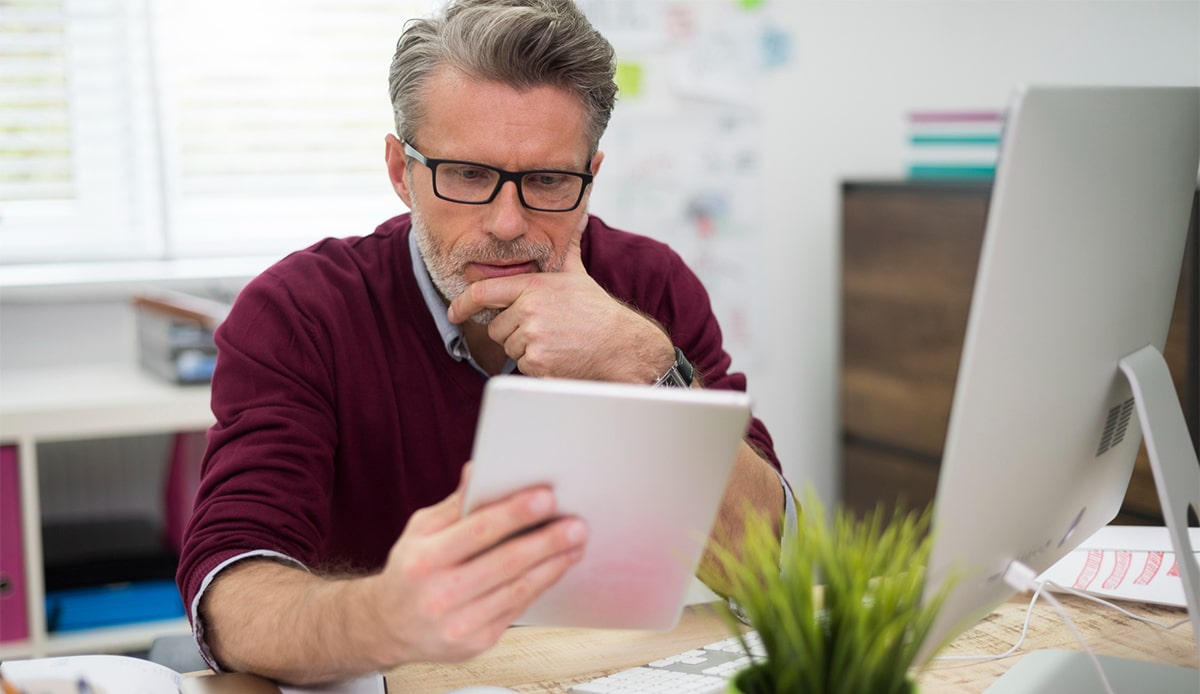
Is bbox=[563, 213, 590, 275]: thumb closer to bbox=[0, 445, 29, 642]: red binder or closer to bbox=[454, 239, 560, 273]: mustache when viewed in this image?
bbox=[454, 239, 560, 273]: mustache

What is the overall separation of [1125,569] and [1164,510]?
35cm

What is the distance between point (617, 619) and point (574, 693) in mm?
125

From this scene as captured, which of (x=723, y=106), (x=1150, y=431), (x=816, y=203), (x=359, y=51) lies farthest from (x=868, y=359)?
(x=1150, y=431)

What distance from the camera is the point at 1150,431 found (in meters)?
0.94

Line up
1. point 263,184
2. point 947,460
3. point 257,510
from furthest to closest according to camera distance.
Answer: point 263,184 → point 257,510 → point 947,460

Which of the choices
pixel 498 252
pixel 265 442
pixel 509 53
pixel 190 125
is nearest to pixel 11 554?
pixel 190 125

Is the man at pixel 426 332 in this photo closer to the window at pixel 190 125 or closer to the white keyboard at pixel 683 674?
the white keyboard at pixel 683 674

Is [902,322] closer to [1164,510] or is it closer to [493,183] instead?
[493,183]

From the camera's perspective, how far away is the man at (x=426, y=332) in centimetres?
113

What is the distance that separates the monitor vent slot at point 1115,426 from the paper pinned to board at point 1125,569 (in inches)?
9.3

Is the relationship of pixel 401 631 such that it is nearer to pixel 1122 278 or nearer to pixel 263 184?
pixel 1122 278

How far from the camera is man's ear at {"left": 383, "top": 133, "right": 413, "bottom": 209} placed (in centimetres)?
143

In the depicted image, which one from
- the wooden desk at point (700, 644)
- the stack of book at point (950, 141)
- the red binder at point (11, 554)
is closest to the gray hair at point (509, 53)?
the wooden desk at point (700, 644)

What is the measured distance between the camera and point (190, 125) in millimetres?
2623
